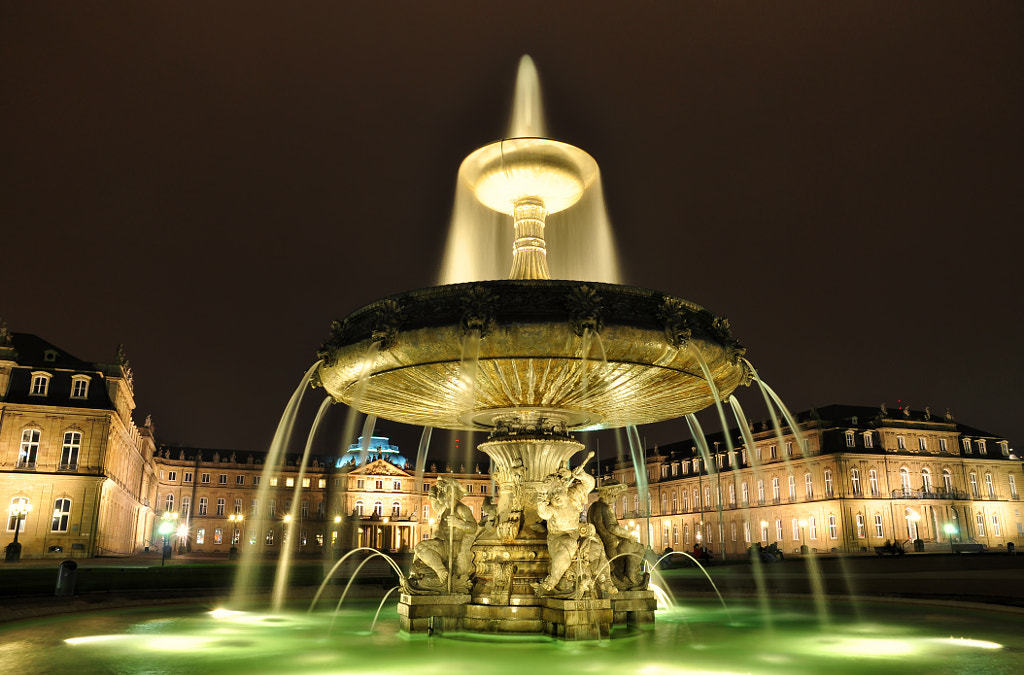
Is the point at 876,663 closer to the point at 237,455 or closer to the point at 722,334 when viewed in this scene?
the point at 722,334

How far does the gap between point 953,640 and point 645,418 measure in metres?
5.35

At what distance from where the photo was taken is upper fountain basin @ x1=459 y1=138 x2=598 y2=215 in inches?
448

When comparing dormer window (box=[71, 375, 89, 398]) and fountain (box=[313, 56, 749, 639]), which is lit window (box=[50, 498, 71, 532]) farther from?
fountain (box=[313, 56, 749, 639])

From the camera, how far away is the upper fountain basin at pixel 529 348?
8.46m

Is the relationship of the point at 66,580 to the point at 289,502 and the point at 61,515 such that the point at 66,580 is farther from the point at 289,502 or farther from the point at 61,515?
the point at 289,502

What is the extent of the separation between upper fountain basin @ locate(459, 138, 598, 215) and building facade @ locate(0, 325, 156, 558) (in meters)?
41.1

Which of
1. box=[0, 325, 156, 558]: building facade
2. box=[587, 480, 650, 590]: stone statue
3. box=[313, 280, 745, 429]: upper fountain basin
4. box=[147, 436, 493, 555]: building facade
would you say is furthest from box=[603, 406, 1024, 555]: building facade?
box=[313, 280, 745, 429]: upper fountain basin

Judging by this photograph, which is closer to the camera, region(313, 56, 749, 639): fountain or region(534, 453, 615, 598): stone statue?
region(313, 56, 749, 639): fountain

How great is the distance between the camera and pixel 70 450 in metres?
44.5

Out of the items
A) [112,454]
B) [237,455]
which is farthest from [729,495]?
[237,455]

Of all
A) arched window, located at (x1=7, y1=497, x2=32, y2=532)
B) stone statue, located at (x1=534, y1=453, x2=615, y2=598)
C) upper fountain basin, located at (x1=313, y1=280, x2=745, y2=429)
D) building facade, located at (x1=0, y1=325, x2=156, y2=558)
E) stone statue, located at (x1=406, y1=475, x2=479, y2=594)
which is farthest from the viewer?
building facade, located at (x1=0, y1=325, x2=156, y2=558)

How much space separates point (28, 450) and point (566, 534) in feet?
149

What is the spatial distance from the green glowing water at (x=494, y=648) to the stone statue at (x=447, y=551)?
802mm

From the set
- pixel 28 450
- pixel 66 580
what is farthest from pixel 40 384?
pixel 66 580
